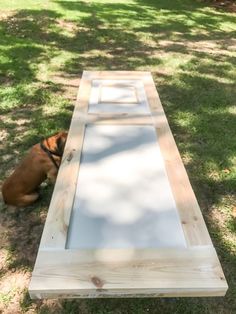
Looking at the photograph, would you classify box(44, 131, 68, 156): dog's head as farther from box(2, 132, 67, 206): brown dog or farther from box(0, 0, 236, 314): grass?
box(0, 0, 236, 314): grass

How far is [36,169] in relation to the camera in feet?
11.7

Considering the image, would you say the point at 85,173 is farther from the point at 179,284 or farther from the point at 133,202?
the point at 179,284

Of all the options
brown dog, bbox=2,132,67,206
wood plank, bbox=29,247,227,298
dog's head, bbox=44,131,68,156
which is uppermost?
wood plank, bbox=29,247,227,298

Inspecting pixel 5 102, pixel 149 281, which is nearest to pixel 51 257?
pixel 149 281

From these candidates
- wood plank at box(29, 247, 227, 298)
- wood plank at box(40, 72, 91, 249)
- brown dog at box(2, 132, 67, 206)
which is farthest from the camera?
brown dog at box(2, 132, 67, 206)

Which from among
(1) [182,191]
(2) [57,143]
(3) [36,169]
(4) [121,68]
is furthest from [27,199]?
(4) [121,68]

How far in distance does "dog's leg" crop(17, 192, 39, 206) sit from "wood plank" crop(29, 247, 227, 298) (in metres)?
1.57

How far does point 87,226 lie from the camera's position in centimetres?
241

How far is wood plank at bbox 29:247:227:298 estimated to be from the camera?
204cm

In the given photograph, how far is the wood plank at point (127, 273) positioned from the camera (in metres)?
2.04

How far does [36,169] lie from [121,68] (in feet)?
13.6

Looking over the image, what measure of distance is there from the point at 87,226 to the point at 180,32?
26.8 feet

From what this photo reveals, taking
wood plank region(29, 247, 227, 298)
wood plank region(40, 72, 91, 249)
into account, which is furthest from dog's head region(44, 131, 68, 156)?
wood plank region(29, 247, 227, 298)

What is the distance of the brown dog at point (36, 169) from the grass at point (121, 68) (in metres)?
0.27
